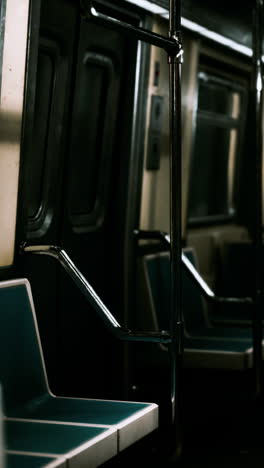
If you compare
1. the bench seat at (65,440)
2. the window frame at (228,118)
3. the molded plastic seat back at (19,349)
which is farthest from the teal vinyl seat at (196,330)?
the bench seat at (65,440)

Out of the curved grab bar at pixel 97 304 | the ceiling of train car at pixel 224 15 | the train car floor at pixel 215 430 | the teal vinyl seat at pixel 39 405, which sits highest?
the ceiling of train car at pixel 224 15

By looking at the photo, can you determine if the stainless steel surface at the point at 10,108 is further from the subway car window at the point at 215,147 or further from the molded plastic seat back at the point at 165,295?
the subway car window at the point at 215,147

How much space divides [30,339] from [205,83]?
3.23 meters

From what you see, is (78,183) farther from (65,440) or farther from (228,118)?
(228,118)

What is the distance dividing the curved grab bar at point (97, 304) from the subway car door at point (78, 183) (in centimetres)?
23

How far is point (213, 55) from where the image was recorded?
596cm

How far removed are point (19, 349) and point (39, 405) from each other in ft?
0.81

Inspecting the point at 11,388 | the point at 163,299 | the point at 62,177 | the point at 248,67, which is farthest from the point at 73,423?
the point at 248,67

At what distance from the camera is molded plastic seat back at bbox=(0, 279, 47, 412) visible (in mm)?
3391

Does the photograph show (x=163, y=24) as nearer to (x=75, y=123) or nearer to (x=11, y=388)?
(x=75, y=123)

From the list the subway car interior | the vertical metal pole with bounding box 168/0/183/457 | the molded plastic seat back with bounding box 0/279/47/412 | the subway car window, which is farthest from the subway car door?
the subway car window

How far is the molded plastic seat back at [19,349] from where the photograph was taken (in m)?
3.39

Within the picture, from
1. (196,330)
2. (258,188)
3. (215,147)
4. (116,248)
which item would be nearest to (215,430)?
(196,330)

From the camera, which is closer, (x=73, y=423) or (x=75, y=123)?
(x=73, y=423)
